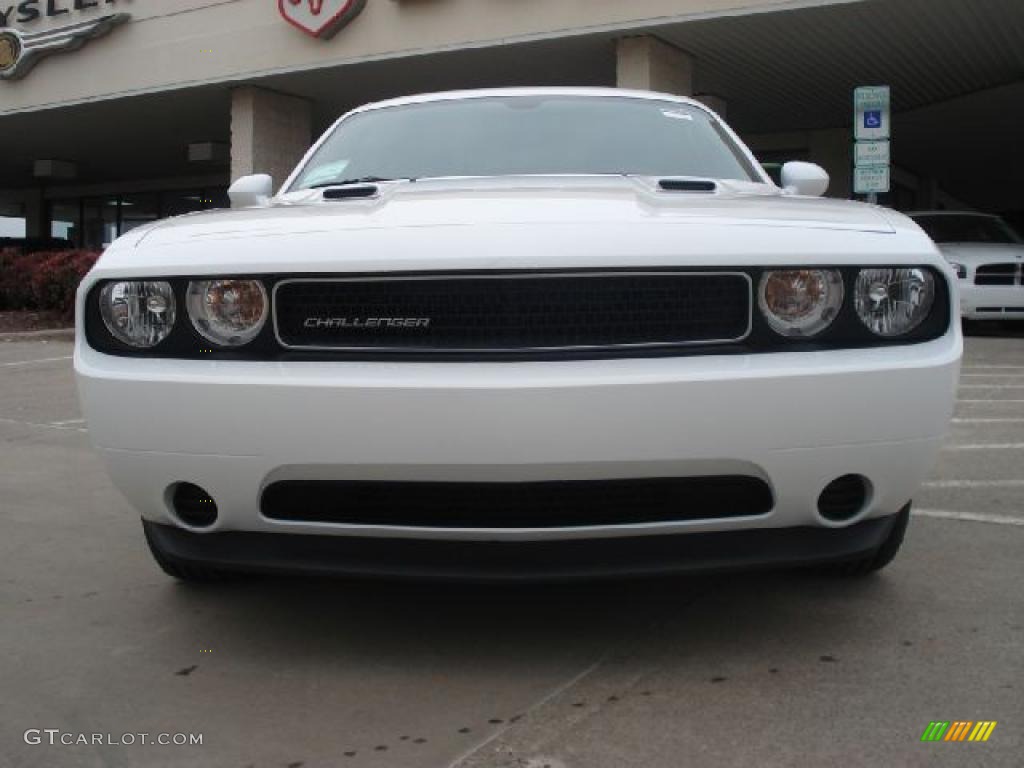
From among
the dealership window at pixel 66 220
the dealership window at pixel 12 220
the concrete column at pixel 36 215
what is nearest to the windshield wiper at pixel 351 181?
the dealership window at pixel 66 220

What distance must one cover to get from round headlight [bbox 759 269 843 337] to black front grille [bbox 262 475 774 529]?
367mm

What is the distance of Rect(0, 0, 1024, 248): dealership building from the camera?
515 inches

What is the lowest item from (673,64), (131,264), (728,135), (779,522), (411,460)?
(779,522)

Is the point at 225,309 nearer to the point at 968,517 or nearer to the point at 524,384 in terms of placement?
the point at 524,384

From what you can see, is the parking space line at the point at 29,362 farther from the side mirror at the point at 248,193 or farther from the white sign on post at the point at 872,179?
the white sign on post at the point at 872,179

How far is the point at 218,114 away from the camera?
64.2ft

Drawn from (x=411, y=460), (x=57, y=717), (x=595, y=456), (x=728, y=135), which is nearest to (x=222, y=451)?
(x=411, y=460)

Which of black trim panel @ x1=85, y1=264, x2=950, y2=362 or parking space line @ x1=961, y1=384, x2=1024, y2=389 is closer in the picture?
black trim panel @ x1=85, y1=264, x2=950, y2=362

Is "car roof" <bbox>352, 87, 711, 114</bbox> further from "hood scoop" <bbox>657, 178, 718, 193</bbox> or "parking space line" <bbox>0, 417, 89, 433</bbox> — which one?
"parking space line" <bbox>0, 417, 89, 433</bbox>

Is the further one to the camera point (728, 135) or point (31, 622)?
point (728, 135)

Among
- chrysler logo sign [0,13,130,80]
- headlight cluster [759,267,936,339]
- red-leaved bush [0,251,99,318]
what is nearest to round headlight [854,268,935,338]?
headlight cluster [759,267,936,339]

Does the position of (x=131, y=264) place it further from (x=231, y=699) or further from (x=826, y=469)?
(x=826, y=469)

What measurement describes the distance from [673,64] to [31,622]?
12.6 meters

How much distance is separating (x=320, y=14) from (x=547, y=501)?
14.0 meters
